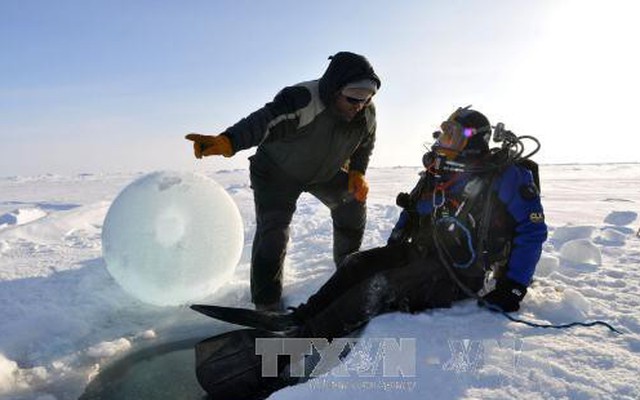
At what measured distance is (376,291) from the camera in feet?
10.8

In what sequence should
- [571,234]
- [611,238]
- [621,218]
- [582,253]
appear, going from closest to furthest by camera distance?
[582,253] → [611,238] → [571,234] → [621,218]

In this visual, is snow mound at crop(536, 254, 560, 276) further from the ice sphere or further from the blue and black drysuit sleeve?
the ice sphere

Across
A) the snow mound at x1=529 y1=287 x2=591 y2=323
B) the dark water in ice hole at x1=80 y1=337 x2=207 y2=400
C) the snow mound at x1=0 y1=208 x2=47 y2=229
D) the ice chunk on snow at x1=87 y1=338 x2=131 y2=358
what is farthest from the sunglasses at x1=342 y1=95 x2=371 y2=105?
the snow mound at x1=0 y1=208 x2=47 y2=229

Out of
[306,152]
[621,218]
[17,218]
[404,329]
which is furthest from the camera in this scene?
[17,218]

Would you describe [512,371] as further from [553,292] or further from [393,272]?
[553,292]

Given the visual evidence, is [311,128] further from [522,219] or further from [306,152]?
[522,219]

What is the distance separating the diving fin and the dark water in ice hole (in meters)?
0.49

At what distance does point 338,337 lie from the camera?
3.21 m

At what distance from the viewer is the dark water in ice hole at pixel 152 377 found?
3270 millimetres

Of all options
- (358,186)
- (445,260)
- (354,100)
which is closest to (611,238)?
(358,186)

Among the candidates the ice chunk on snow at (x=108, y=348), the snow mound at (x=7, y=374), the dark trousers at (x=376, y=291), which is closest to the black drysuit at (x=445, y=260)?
the dark trousers at (x=376, y=291)

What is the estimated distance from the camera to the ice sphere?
13.1ft

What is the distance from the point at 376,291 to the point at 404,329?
40 centimetres

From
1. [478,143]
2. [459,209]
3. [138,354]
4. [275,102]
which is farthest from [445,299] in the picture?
[138,354]
